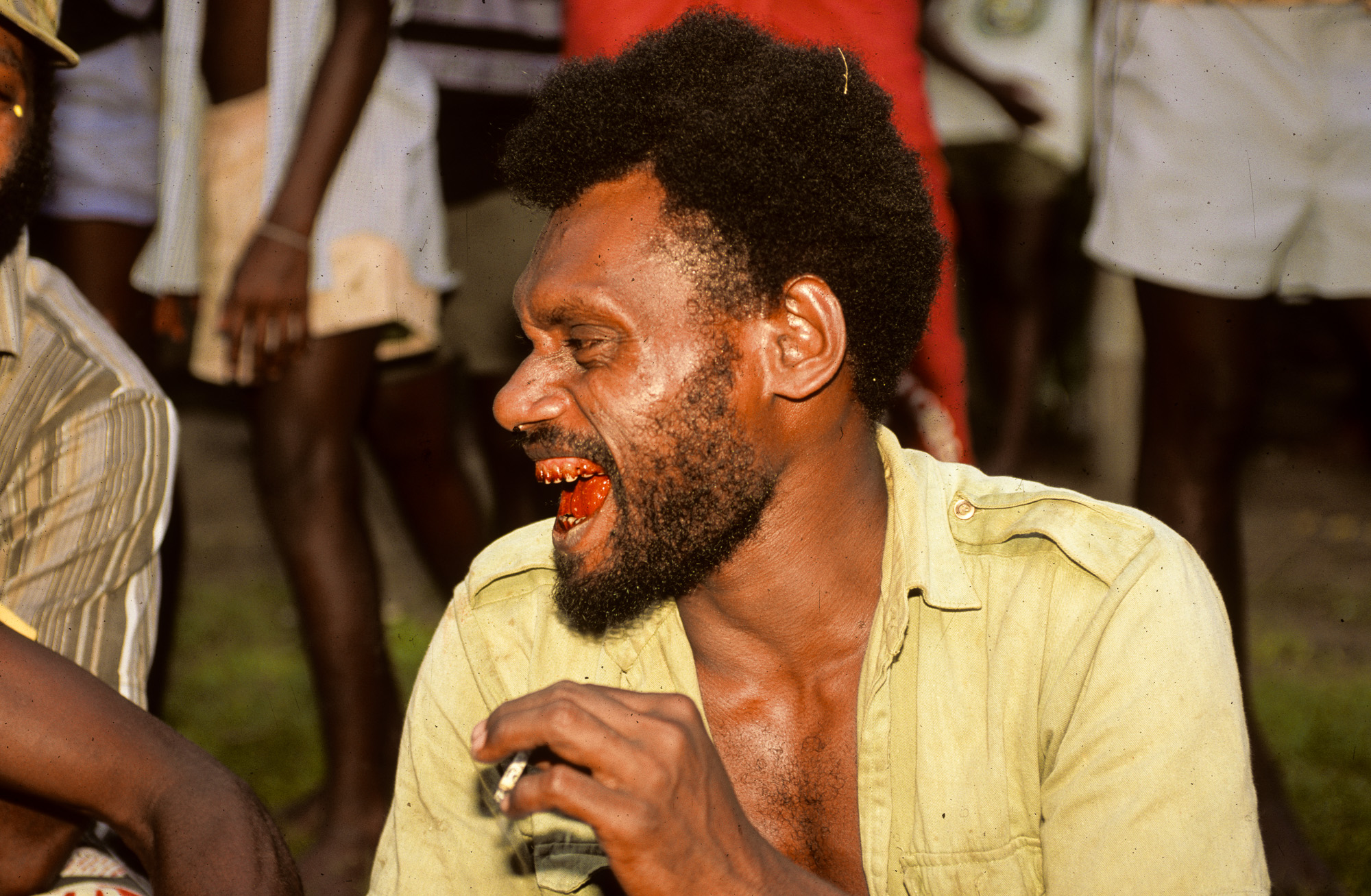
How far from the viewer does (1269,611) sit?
4914 mm

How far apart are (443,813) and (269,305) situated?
Result: 5.91 feet

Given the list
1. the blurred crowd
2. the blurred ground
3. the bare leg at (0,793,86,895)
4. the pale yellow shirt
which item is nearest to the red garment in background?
the blurred crowd

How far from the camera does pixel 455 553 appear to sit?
3.97 m

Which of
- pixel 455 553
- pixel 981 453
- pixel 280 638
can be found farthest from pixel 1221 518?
pixel 280 638

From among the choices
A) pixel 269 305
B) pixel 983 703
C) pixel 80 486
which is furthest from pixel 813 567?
pixel 269 305

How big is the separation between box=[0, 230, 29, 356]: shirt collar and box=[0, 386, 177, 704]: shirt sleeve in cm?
16

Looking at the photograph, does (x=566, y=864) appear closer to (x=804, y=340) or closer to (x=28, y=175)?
(x=804, y=340)

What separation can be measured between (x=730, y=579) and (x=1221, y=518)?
176 centimetres

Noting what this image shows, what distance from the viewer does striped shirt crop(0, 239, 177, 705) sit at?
246 cm

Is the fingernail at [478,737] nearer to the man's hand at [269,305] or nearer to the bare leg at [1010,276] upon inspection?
the man's hand at [269,305]

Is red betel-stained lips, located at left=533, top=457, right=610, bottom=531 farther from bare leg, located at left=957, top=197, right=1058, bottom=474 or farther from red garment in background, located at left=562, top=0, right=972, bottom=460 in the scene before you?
bare leg, located at left=957, top=197, right=1058, bottom=474

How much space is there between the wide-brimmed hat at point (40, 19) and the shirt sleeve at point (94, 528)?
0.67m

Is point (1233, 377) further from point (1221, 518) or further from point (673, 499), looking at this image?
point (673, 499)

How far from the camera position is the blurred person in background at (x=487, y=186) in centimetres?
397
